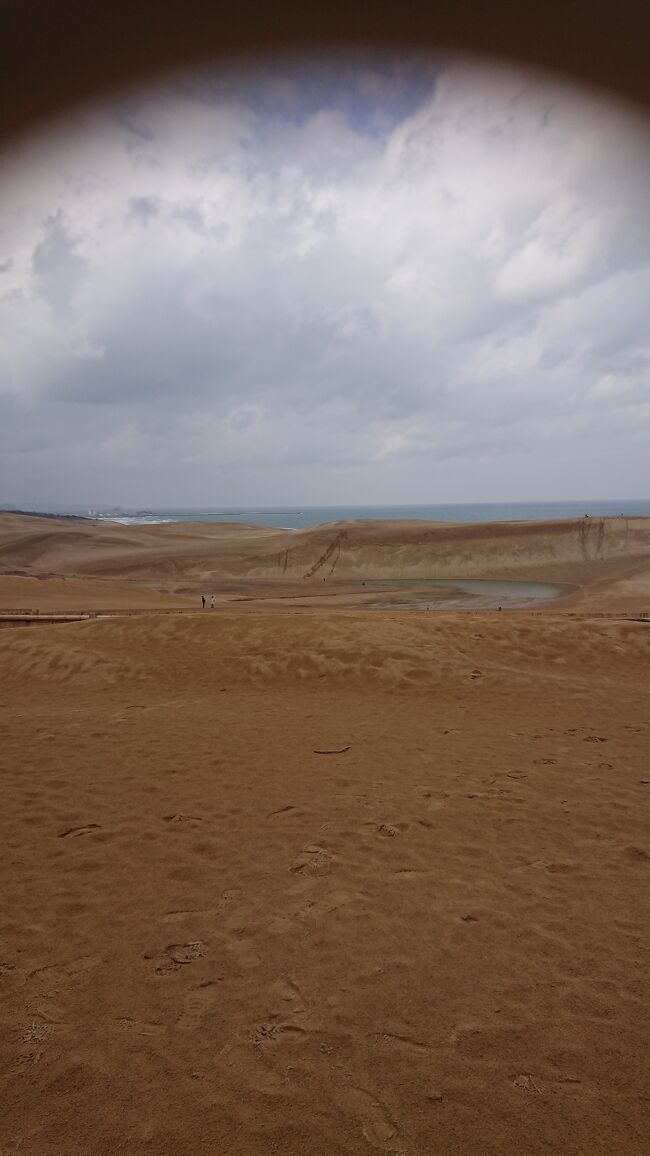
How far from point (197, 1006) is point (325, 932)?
0.93 meters

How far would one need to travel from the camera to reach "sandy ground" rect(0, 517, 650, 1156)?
2.43 m

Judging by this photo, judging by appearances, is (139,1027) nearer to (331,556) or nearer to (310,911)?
(310,911)

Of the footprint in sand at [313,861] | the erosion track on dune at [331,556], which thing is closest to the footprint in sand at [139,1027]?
the footprint in sand at [313,861]

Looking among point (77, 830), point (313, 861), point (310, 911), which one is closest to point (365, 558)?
point (77, 830)

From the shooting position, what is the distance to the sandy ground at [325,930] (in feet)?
7.97

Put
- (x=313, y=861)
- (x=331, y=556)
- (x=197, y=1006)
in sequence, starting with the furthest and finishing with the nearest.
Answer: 1. (x=331, y=556)
2. (x=313, y=861)
3. (x=197, y=1006)

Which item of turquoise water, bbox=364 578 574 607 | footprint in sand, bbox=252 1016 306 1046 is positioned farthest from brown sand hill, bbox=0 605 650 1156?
turquoise water, bbox=364 578 574 607

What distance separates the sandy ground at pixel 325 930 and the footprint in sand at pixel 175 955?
2 centimetres

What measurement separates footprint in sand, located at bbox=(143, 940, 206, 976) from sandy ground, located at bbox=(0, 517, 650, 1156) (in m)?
0.02

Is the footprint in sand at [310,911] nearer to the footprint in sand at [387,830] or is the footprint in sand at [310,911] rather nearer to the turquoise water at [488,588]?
the footprint in sand at [387,830]

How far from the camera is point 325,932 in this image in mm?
3639

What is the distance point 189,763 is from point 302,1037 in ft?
13.1

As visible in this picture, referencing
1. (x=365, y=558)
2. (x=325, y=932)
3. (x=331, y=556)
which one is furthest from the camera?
(x=331, y=556)

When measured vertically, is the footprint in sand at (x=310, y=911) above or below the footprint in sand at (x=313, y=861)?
above
